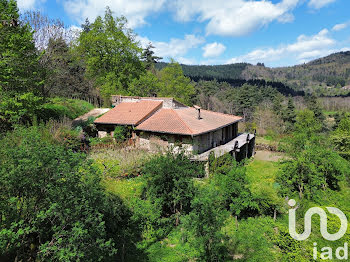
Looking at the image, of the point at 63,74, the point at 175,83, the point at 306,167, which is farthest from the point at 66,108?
the point at 306,167

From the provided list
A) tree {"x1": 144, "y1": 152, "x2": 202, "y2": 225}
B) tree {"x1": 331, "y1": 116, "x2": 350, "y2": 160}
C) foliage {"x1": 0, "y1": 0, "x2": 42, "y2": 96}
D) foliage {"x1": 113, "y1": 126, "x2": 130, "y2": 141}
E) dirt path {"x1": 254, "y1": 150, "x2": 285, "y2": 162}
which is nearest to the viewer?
tree {"x1": 144, "y1": 152, "x2": 202, "y2": 225}

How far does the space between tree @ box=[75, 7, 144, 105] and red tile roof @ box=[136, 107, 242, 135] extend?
12.8m

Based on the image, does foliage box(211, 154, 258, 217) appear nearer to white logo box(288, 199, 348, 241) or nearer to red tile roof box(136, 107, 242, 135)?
white logo box(288, 199, 348, 241)

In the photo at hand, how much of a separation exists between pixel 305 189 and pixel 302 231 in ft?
14.4

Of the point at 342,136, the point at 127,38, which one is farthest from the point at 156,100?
the point at 342,136

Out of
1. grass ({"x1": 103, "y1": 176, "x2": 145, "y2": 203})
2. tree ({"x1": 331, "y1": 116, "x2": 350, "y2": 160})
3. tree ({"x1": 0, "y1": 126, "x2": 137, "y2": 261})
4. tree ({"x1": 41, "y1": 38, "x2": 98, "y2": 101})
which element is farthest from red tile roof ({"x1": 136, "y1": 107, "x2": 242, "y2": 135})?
tree ({"x1": 0, "y1": 126, "x2": 137, "y2": 261})

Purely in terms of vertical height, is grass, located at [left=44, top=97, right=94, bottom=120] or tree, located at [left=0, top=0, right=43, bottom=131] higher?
tree, located at [left=0, top=0, right=43, bottom=131]

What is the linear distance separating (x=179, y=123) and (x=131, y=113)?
6.28 meters

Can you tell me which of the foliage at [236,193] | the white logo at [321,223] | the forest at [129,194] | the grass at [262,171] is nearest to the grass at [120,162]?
the forest at [129,194]

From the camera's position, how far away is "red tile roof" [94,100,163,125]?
851 inches

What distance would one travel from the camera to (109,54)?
32219 mm

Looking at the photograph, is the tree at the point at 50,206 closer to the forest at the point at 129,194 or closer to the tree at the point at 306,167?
the forest at the point at 129,194

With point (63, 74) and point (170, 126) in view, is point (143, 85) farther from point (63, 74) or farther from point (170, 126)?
point (170, 126)

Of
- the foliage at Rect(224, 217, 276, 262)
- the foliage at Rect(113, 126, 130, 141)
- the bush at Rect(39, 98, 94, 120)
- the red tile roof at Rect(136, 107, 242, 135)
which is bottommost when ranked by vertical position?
the foliage at Rect(224, 217, 276, 262)
